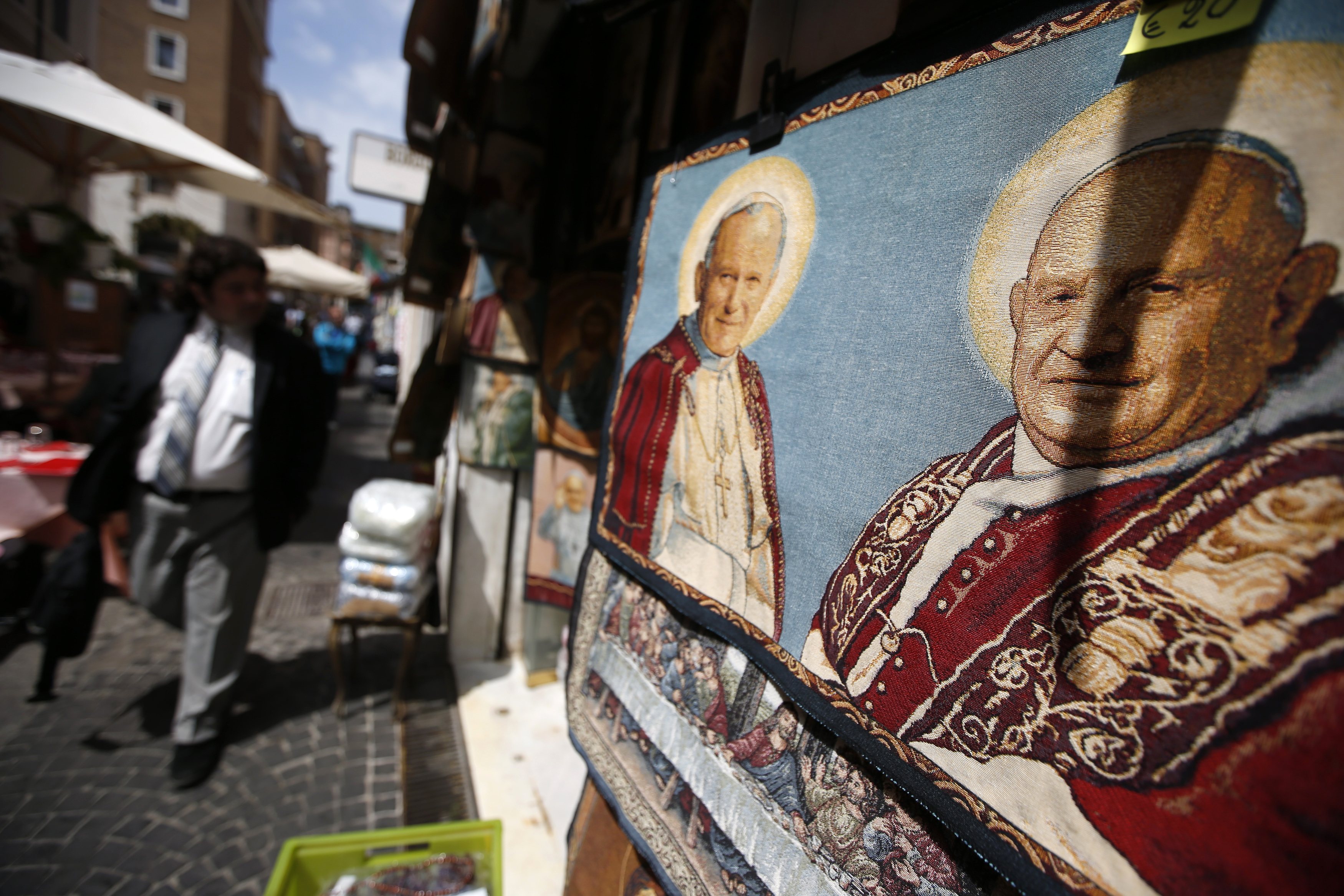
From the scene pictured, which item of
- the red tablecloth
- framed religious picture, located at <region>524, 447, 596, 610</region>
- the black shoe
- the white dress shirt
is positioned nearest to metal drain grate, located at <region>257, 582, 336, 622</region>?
the red tablecloth

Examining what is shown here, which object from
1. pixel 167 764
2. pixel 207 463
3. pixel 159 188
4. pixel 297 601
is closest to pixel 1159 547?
pixel 207 463

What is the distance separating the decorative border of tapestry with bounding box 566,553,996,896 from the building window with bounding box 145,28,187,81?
28048 millimetres

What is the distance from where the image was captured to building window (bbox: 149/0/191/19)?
1975 cm

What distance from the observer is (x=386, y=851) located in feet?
6.75

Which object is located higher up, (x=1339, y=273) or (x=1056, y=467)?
(x=1339, y=273)

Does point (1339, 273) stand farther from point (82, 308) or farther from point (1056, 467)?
point (82, 308)

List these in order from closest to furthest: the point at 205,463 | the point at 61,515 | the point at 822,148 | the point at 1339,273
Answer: the point at 1339,273
the point at 822,148
the point at 205,463
the point at 61,515

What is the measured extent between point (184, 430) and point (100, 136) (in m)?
5.51

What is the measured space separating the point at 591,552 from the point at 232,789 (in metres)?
2.39

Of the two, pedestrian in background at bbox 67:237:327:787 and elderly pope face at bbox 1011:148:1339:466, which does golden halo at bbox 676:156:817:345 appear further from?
pedestrian in background at bbox 67:237:327:787

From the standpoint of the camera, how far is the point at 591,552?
190 cm

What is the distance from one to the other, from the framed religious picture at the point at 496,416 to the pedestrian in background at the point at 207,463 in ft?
2.50

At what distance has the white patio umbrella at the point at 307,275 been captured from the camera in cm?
1169

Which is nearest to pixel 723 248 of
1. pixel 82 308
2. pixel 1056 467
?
pixel 1056 467
